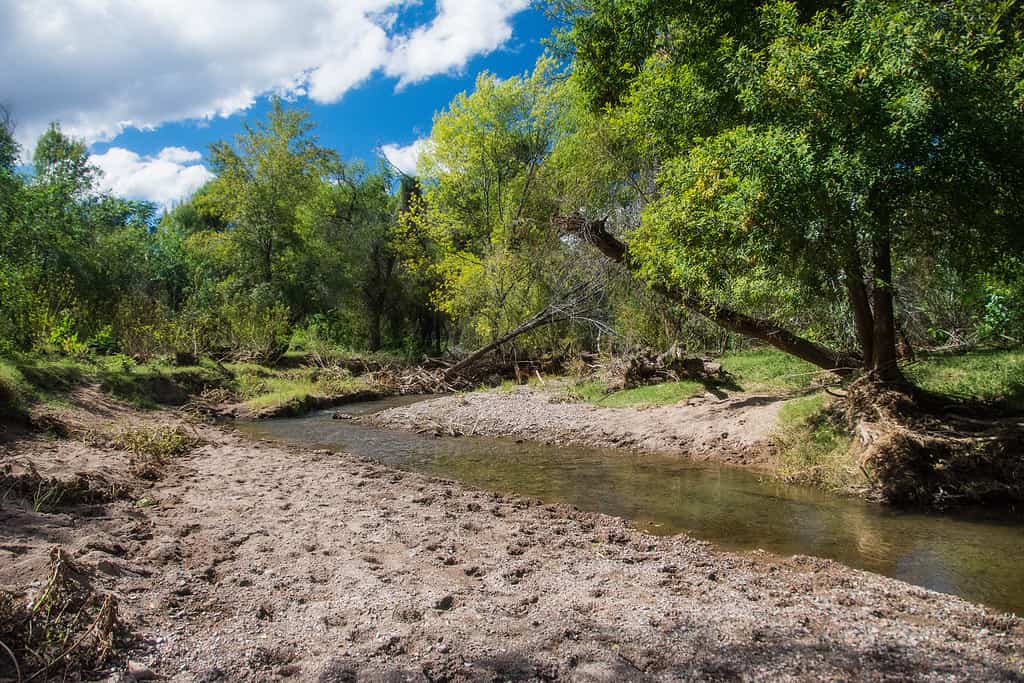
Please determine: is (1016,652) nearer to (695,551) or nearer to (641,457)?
(695,551)

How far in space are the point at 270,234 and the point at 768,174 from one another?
26483 mm

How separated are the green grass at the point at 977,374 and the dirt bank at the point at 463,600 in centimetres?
642

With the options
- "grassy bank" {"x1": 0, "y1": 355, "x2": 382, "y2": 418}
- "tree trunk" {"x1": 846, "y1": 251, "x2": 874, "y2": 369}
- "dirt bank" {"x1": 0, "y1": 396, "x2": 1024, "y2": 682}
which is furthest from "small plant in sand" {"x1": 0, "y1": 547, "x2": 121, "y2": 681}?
Answer: "tree trunk" {"x1": 846, "y1": 251, "x2": 874, "y2": 369}

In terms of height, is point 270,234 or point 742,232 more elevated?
point 270,234

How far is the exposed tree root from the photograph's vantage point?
7.31 metres

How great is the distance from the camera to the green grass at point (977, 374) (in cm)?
959

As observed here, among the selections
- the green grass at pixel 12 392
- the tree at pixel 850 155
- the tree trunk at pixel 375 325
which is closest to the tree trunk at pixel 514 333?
the tree at pixel 850 155

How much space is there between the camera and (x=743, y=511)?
7.41 metres

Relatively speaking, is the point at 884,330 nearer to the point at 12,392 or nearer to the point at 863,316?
the point at 863,316

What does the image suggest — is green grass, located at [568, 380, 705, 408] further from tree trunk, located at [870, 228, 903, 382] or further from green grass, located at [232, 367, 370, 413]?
green grass, located at [232, 367, 370, 413]

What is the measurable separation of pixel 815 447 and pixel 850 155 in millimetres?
4452

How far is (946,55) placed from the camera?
6.78 metres

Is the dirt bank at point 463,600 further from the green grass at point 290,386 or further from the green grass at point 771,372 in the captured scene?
the green grass at point 290,386

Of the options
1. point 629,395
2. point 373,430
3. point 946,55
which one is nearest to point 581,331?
point 629,395
